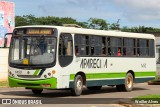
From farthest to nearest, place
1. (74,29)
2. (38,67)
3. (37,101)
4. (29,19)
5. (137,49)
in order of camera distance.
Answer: (29,19) < (137,49) < (74,29) < (38,67) < (37,101)

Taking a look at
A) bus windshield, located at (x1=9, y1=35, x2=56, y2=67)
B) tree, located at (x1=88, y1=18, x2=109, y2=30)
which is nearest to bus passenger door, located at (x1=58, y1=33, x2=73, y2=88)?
bus windshield, located at (x1=9, y1=35, x2=56, y2=67)

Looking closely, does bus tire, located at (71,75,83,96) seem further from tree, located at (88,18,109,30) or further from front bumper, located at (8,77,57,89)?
tree, located at (88,18,109,30)

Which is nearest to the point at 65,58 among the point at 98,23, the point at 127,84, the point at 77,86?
the point at 77,86

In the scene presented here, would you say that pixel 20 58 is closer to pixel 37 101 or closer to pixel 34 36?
pixel 34 36

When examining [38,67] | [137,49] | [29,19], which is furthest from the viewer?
[29,19]

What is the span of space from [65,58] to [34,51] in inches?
53.1

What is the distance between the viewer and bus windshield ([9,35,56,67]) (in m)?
19.8

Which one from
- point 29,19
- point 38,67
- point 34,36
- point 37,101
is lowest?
point 37,101

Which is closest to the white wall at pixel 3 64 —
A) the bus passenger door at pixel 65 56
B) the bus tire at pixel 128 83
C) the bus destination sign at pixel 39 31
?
the bus tire at pixel 128 83

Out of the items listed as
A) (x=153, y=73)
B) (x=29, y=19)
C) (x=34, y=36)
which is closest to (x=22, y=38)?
(x=34, y=36)

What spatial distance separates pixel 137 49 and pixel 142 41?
2.70 feet

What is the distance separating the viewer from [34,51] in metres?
20.0

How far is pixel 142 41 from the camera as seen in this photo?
26.6 m

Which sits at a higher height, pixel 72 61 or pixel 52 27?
pixel 52 27
